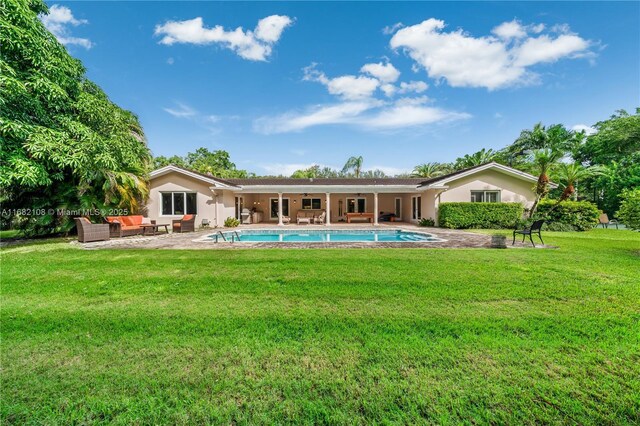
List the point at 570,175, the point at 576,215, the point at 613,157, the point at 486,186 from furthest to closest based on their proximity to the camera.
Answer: the point at 613,157 → the point at 486,186 → the point at 570,175 → the point at 576,215

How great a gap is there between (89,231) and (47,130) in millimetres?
4296

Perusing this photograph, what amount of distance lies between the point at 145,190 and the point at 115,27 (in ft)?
31.2

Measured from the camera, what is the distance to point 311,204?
79.8ft

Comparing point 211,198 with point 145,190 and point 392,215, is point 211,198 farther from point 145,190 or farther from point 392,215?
point 392,215

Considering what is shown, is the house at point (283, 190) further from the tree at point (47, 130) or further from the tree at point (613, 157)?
the tree at point (613, 157)

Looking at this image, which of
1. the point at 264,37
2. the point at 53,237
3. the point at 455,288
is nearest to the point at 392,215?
the point at 264,37

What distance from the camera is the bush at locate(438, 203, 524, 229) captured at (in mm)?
16812

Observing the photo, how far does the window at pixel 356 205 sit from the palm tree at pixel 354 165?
2369cm

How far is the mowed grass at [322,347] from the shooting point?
2.18 metres

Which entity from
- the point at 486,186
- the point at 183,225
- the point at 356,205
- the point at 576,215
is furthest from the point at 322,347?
the point at 356,205

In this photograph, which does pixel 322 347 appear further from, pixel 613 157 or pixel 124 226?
pixel 613 157

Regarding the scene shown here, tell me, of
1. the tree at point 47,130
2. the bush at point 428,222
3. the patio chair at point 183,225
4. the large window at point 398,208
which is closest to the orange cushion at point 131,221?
the tree at point 47,130

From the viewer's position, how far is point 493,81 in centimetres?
2319

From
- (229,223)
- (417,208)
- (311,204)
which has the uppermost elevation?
(311,204)
